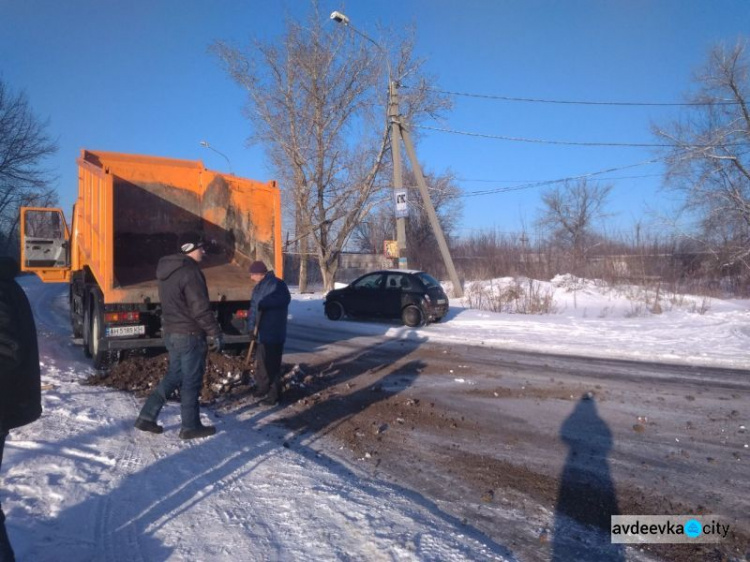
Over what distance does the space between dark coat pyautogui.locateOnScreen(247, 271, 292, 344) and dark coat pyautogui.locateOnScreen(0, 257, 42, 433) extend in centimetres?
418

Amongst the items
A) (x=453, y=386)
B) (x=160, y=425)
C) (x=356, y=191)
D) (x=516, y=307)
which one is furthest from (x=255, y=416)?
(x=356, y=191)

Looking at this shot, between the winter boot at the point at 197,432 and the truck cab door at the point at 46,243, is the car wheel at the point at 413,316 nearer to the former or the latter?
the truck cab door at the point at 46,243

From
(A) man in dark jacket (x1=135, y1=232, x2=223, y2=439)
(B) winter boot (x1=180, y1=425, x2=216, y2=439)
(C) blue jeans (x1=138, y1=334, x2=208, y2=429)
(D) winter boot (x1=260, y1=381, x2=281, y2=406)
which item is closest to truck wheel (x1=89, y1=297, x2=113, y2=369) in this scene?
(D) winter boot (x1=260, y1=381, x2=281, y2=406)

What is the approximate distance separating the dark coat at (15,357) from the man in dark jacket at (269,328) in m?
4.18

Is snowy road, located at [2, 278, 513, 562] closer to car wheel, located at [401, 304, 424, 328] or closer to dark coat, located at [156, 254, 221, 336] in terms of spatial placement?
dark coat, located at [156, 254, 221, 336]

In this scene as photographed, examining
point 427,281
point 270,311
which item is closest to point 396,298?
point 427,281

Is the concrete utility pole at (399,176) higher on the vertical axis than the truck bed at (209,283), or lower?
higher

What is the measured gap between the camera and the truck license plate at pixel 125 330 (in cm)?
812

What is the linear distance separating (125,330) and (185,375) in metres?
3.34

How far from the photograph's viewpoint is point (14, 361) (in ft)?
9.36

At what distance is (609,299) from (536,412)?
57.0 ft

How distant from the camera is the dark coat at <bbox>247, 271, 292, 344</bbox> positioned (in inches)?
283

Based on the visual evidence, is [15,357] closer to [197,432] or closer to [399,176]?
[197,432]

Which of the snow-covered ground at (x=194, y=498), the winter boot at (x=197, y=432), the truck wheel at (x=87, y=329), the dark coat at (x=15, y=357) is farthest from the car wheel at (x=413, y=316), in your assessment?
the dark coat at (x=15, y=357)
